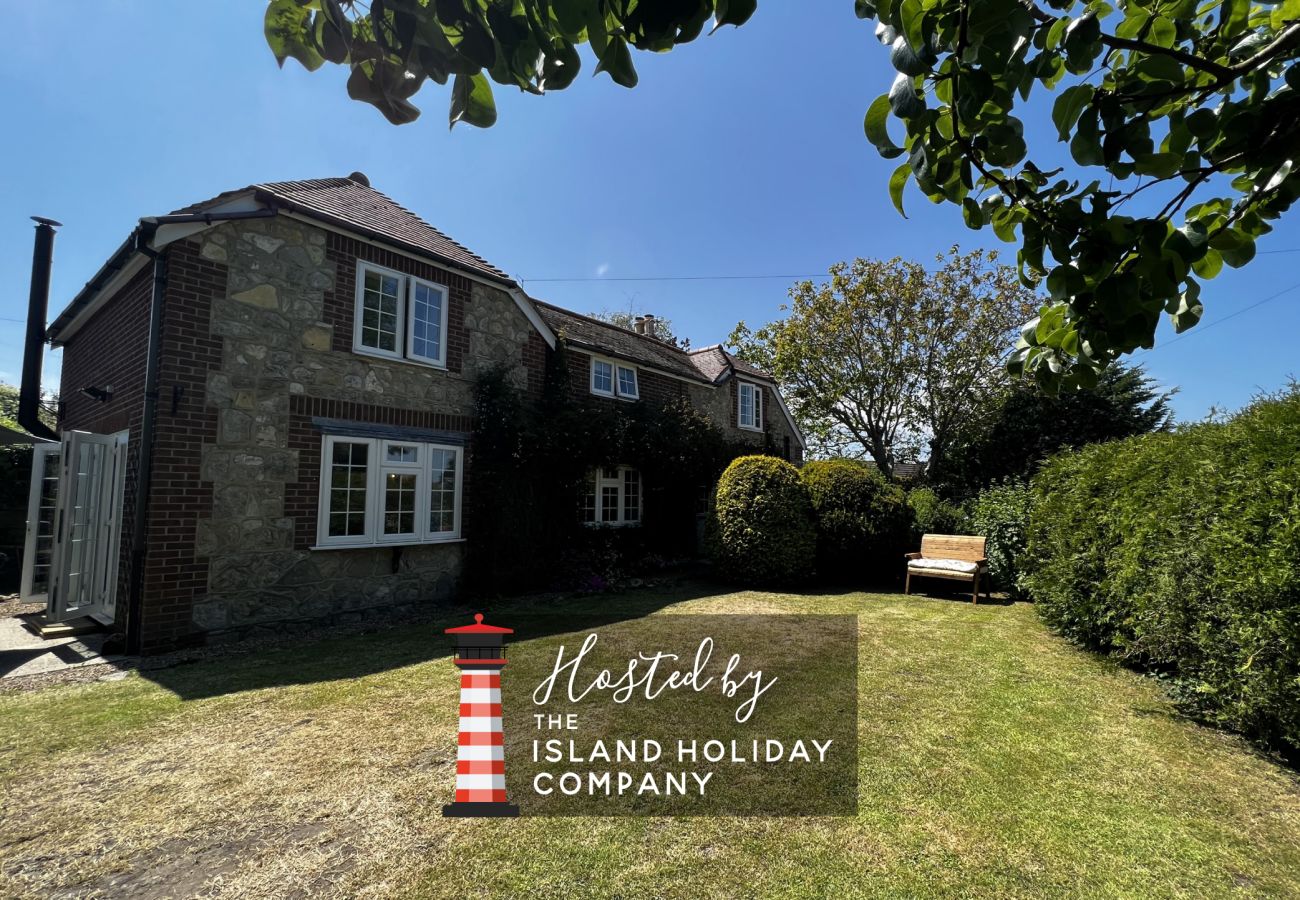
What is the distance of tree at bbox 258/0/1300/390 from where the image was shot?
1.42 metres

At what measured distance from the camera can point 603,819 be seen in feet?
10.5

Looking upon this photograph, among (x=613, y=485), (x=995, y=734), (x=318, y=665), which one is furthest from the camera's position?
(x=613, y=485)

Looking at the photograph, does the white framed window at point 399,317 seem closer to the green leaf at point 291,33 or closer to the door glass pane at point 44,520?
the door glass pane at point 44,520

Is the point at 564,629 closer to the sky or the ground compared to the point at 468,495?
closer to the ground

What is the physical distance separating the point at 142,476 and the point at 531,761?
22.0ft

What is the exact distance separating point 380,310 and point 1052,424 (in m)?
16.2

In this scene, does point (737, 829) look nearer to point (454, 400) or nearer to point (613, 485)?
point (454, 400)

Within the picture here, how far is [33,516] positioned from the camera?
8500 mm

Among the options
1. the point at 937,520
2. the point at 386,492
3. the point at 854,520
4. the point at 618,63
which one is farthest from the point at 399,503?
the point at 937,520

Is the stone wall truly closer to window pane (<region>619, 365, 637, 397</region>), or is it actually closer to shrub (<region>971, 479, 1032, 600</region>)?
window pane (<region>619, 365, 637, 397</region>)

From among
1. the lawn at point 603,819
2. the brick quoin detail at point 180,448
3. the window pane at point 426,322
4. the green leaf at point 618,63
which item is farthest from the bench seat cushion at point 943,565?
the brick quoin detail at point 180,448

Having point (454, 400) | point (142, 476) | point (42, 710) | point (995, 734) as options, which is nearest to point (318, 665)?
point (42, 710)

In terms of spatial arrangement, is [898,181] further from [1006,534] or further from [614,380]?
[614,380]

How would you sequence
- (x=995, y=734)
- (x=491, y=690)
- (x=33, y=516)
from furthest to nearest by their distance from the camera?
(x=33, y=516) → (x=995, y=734) → (x=491, y=690)
